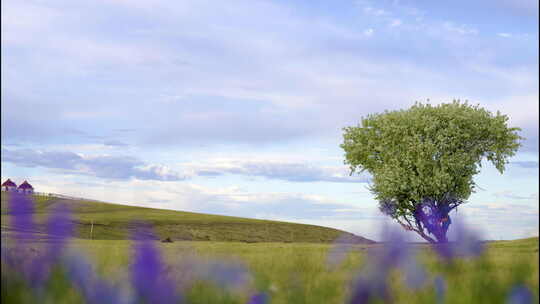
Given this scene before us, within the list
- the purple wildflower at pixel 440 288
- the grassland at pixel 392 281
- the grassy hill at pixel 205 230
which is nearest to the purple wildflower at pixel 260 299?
the grassland at pixel 392 281

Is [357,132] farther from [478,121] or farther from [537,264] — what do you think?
[537,264]

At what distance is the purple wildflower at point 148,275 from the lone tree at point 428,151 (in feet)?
114

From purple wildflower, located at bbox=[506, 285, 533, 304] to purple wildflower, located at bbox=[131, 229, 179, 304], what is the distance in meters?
1.88

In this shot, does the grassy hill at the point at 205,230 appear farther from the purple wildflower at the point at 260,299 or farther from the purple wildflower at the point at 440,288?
the purple wildflower at the point at 440,288

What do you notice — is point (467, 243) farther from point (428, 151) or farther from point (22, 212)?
point (428, 151)

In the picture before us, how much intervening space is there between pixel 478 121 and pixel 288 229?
168 ft

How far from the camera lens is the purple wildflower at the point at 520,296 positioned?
294cm

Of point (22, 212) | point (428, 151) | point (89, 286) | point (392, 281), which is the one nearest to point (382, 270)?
point (392, 281)

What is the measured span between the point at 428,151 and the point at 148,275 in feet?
118

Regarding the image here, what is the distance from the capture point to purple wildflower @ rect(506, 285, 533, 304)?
294cm

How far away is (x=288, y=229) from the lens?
283 feet

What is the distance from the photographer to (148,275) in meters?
2.90

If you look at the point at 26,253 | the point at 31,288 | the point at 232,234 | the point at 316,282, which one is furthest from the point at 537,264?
the point at 232,234

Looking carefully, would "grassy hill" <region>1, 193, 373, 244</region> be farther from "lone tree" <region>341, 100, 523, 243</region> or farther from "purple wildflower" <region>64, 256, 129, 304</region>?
"purple wildflower" <region>64, 256, 129, 304</region>
